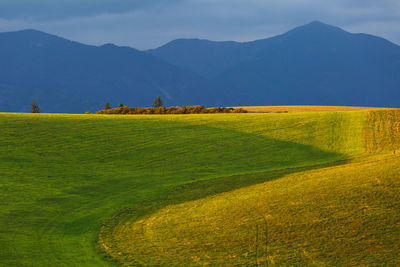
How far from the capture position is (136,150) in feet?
139

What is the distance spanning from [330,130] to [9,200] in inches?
1477

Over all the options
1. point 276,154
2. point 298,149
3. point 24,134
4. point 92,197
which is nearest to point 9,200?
point 92,197

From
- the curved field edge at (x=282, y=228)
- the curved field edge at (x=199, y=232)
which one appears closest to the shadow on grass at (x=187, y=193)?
the curved field edge at (x=199, y=232)

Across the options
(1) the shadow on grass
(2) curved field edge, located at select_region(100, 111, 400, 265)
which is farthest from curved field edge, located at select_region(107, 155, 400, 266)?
(1) the shadow on grass

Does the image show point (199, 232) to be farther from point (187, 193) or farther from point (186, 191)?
point (186, 191)

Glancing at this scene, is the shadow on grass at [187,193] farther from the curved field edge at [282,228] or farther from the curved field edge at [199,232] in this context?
the curved field edge at [282,228]

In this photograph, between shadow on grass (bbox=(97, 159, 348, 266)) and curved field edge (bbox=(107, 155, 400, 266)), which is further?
shadow on grass (bbox=(97, 159, 348, 266))

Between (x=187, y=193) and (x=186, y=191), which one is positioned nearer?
(x=187, y=193)

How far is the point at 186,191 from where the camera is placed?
1154 inches

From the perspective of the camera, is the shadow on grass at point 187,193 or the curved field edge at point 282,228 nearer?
the curved field edge at point 282,228

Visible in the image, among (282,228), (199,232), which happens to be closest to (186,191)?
(199,232)

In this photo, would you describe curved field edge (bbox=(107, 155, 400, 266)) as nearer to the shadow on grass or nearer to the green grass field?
the green grass field

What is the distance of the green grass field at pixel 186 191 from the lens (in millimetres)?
18938

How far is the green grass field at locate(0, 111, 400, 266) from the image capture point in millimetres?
18938
